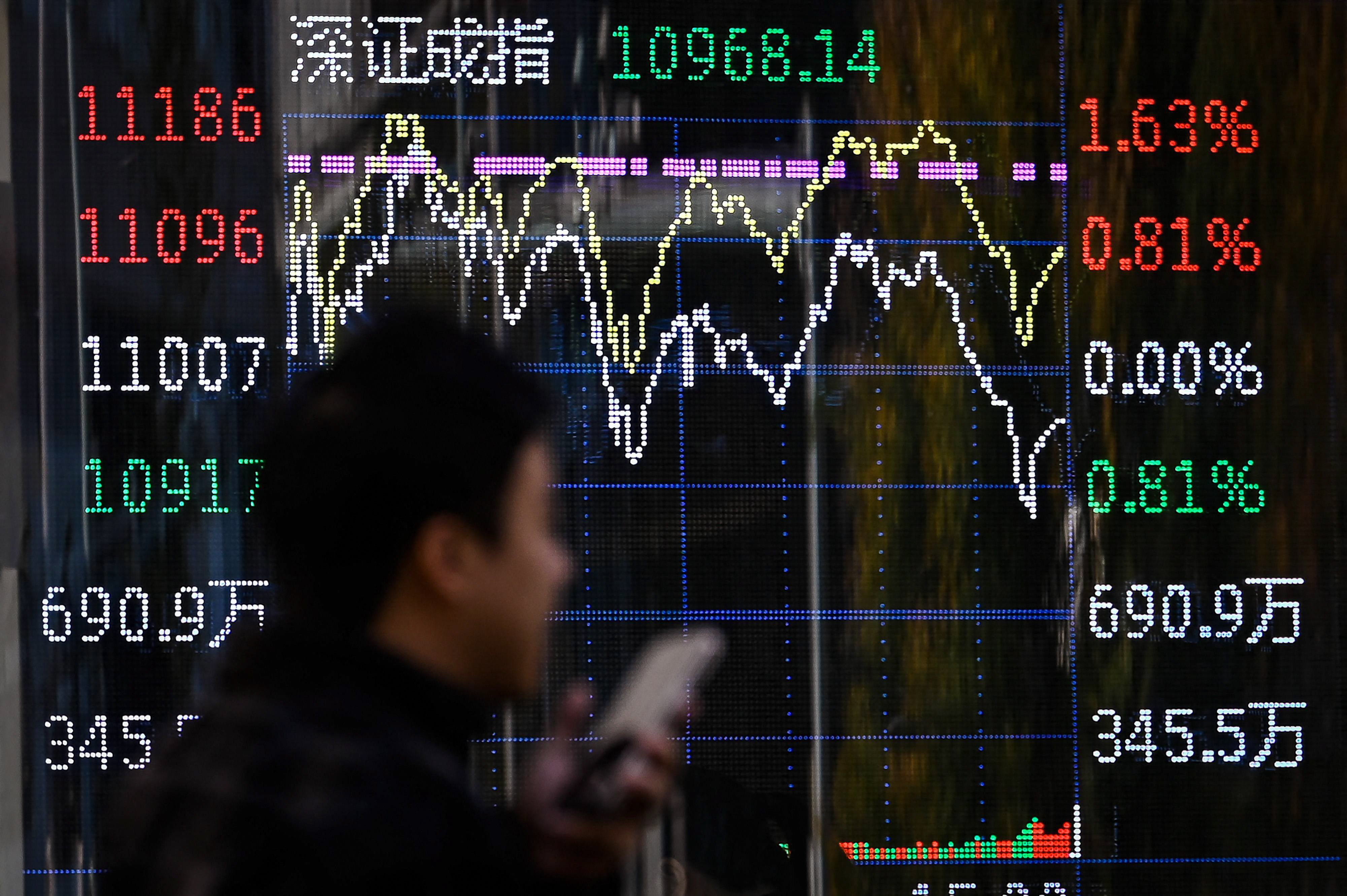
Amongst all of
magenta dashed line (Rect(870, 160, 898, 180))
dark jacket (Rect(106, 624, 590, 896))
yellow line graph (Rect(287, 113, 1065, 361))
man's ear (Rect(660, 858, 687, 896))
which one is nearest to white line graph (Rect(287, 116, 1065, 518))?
yellow line graph (Rect(287, 113, 1065, 361))

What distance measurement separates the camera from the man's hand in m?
1.23

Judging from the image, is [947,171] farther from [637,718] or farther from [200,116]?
[637,718]

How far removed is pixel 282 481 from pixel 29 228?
1.78 m

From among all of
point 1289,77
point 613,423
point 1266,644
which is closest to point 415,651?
point 613,423

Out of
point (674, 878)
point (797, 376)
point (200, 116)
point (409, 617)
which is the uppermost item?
point (200, 116)

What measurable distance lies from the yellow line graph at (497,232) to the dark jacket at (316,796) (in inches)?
64.6

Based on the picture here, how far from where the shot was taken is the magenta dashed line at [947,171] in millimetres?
2857

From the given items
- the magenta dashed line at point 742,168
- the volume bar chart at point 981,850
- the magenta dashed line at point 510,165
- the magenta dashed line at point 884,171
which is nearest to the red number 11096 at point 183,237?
the magenta dashed line at point 510,165

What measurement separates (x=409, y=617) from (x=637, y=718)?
21 centimetres

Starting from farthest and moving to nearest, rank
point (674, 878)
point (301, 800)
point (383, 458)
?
point (674, 878), point (383, 458), point (301, 800)

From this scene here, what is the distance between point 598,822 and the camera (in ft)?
4.04

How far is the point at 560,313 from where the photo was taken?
9.22 feet

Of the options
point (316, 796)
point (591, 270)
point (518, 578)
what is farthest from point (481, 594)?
point (591, 270)

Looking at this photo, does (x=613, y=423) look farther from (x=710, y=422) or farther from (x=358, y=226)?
(x=358, y=226)
